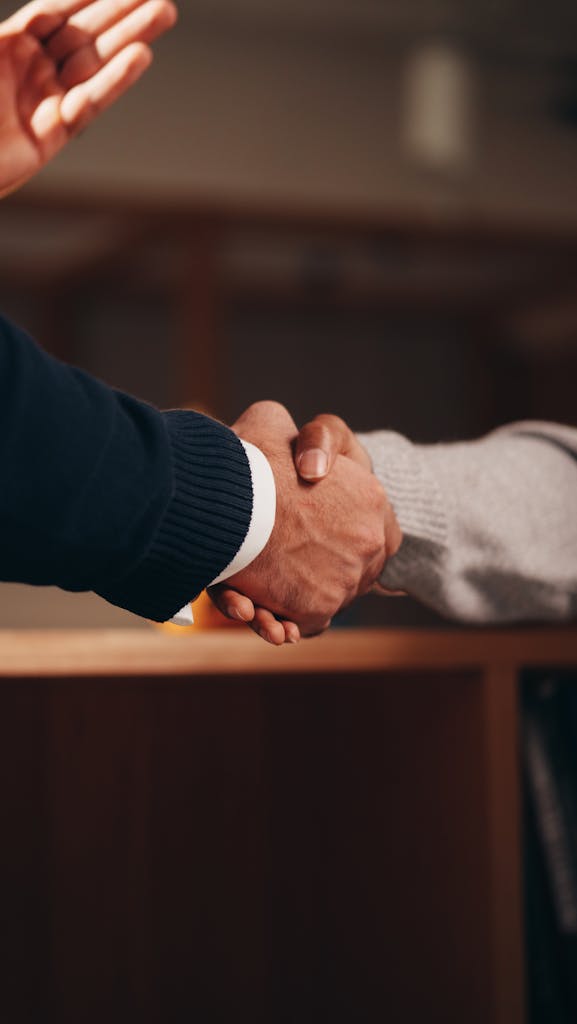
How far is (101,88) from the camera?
1282 mm

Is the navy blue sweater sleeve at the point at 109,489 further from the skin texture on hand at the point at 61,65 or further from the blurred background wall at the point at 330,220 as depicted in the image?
the blurred background wall at the point at 330,220

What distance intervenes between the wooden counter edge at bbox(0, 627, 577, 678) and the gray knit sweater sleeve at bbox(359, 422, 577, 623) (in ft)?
0.11

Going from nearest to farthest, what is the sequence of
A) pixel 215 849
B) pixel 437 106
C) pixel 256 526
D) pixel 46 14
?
1. pixel 256 526
2. pixel 46 14
3. pixel 215 849
4. pixel 437 106

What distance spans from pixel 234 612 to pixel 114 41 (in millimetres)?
692

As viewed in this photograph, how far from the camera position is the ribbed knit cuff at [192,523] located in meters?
0.89

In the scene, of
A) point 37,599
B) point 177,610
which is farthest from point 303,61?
point 177,610

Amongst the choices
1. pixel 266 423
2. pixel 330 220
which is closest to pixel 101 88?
pixel 266 423

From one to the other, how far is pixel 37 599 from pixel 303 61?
314 cm

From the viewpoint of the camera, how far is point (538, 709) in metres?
1.20

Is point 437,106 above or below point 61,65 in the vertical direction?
below

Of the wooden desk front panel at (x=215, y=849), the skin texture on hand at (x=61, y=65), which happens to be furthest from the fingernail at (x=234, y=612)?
the skin texture on hand at (x=61, y=65)

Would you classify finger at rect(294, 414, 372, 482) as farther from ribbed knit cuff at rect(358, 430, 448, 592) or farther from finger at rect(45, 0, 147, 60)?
finger at rect(45, 0, 147, 60)

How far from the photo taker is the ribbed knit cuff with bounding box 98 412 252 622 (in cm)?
89

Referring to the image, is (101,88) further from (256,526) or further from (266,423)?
(256,526)
